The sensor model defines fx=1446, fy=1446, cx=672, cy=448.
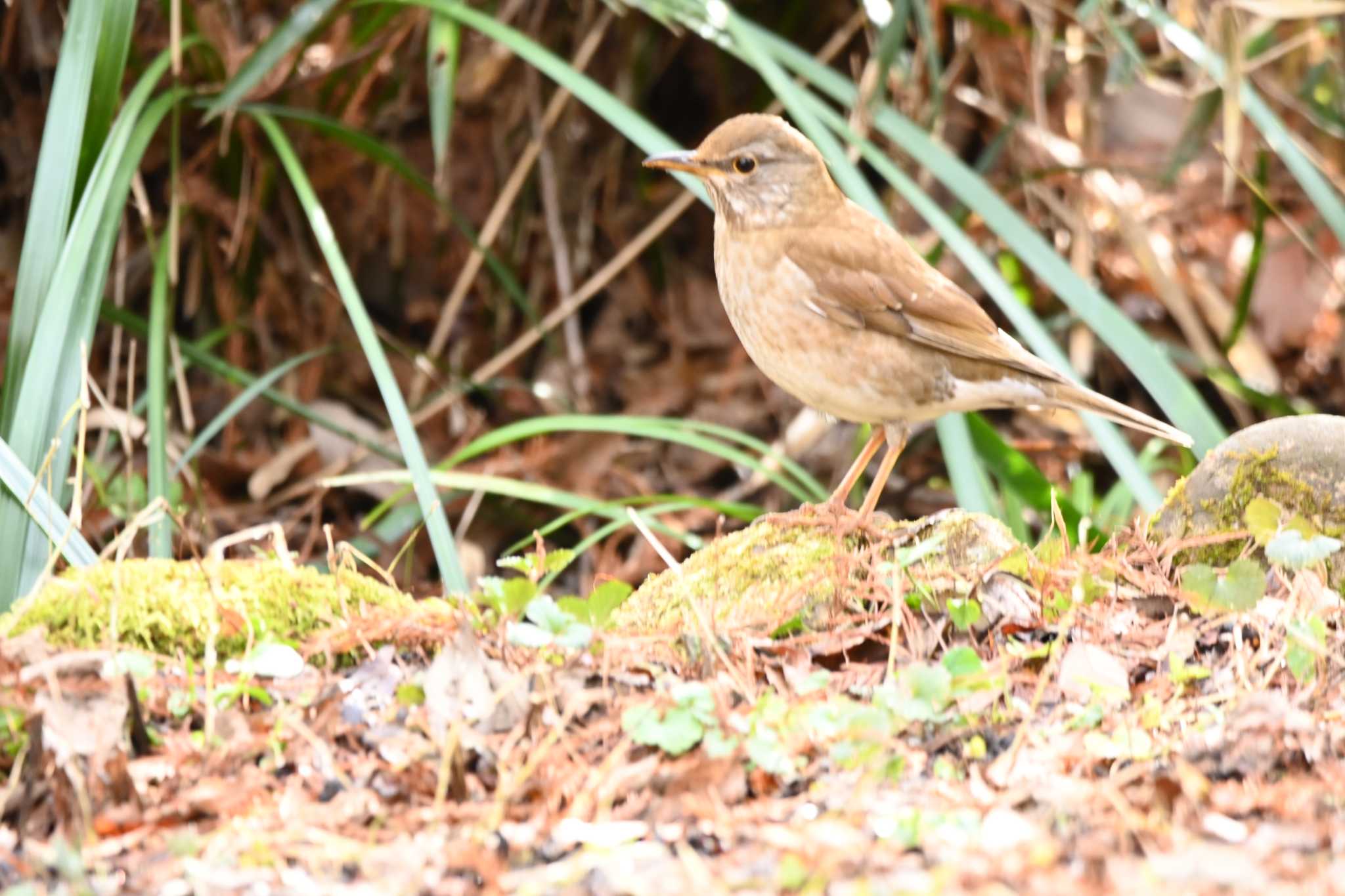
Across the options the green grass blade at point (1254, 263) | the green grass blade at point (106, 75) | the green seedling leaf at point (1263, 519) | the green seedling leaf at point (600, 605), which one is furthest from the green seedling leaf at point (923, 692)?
the green grass blade at point (1254, 263)

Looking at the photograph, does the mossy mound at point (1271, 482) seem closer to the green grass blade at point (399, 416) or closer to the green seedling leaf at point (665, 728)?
the green seedling leaf at point (665, 728)

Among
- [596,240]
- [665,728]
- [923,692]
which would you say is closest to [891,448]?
[923,692]

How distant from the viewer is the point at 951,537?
119 inches

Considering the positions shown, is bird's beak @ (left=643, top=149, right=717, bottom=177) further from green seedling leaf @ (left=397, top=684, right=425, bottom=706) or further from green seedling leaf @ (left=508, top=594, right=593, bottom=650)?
green seedling leaf @ (left=397, top=684, right=425, bottom=706)

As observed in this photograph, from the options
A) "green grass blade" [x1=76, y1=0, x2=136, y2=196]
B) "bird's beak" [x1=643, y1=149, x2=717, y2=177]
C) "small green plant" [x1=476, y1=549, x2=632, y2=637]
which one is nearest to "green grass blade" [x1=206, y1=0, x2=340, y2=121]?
"green grass blade" [x1=76, y1=0, x2=136, y2=196]

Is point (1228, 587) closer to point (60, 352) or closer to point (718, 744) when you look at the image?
point (718, 744)

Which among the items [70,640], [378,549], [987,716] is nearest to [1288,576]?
[987,716]

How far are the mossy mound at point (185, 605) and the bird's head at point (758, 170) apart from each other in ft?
5.24

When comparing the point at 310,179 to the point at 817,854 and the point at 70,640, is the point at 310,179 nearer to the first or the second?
the point at 70,640

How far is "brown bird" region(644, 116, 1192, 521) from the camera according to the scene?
359cm

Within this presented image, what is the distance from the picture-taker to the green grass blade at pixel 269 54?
4090 millimetres

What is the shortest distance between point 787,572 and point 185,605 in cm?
117

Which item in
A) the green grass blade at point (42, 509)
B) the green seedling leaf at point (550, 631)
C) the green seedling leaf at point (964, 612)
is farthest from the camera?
the green grass blade at point (42, 509)

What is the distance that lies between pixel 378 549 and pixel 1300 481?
295 cm
